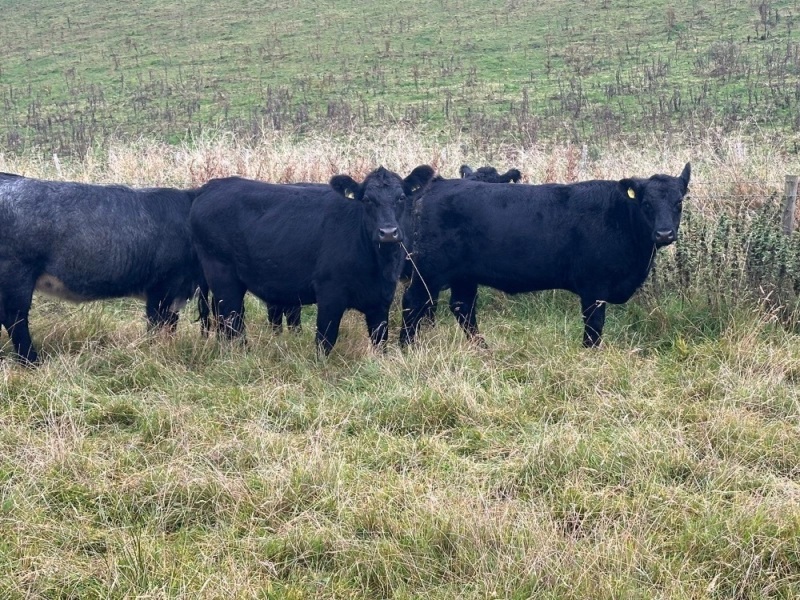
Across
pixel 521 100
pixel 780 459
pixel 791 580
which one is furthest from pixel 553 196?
pixel 521 100

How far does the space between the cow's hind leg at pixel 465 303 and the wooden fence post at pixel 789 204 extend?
3024 mm

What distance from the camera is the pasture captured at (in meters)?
3.96

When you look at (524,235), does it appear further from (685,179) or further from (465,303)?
(685,179)

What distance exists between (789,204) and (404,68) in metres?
23.7

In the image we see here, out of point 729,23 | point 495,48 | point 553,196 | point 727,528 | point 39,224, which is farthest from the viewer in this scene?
point 495,48

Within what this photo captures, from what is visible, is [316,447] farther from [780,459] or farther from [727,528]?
[780,459]

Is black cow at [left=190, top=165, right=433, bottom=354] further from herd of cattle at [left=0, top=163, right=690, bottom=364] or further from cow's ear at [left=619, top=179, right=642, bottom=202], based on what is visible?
cow's ear at [left=619, top=179, right=642, bottom=202]

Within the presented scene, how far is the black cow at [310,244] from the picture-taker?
7230mm

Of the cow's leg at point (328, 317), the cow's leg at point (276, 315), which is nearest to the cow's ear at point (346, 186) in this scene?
the cow's leg at point (328, 317)

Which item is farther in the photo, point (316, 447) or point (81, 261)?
point (81, 261)

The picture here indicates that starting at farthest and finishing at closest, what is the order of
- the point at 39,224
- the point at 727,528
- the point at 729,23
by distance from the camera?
the point at 729,23 < the point at 39,224 < the point at 727,528

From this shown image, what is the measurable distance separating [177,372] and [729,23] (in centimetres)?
2850

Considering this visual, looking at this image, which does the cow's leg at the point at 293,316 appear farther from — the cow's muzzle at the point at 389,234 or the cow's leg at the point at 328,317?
the cow's muzzle at the point at 389,234

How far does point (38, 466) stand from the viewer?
4867mm
